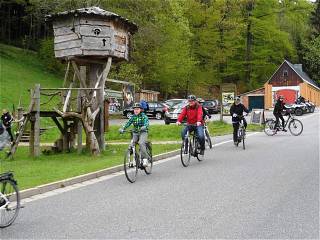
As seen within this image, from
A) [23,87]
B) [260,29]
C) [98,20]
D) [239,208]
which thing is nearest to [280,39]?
[260,29]

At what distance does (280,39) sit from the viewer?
79125 mm

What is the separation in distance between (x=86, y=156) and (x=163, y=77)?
39883 mm

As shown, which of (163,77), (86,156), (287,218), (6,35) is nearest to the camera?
(287,218)

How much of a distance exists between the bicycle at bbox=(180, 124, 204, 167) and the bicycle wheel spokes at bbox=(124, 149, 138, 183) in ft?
8.02

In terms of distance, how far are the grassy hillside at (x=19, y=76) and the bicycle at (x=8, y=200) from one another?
97.6ft

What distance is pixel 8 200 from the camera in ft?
25.4

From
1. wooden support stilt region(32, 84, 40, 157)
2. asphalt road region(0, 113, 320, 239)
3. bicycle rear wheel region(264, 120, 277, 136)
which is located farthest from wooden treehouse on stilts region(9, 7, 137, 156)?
bicycle rear wheel region(264, 120, 277, 136)

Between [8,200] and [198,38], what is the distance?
6581cm

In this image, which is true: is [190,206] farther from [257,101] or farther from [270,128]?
[257,101]

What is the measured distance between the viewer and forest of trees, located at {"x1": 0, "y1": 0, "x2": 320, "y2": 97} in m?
49.3

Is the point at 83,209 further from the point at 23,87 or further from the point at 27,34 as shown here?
the point at 27,34

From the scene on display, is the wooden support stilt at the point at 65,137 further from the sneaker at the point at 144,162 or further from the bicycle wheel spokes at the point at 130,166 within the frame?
the bicycle wheel spokes at the point at 130,166

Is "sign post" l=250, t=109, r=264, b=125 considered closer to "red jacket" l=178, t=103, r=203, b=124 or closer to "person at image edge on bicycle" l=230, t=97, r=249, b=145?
"person at image edge on bicycle" l=230, t=97, r=249, b=145

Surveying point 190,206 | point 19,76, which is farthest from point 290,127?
point 19,76
